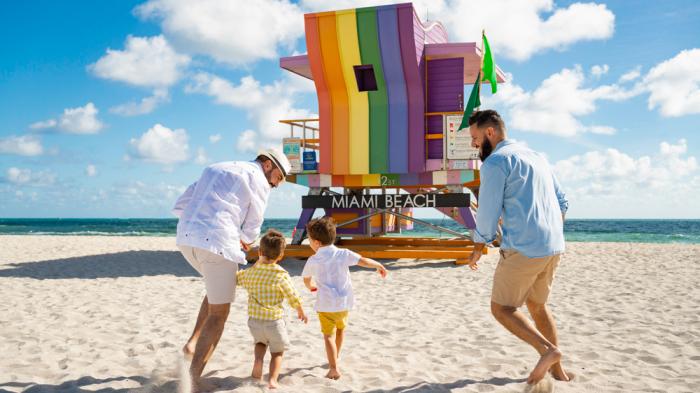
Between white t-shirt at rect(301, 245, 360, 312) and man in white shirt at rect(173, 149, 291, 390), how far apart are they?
630 mm

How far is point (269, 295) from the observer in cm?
430

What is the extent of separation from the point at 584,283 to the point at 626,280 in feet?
3.50

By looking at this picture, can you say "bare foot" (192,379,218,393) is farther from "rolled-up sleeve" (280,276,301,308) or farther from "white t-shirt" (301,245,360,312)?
"white t-shirt" (301,245,360,312)

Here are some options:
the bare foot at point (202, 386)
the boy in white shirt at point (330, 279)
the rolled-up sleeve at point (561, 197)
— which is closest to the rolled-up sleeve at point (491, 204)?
the rolled-up sleeve at point (561, 197)

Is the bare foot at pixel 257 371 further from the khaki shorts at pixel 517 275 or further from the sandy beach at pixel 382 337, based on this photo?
the khaki shorts at pixel 517 275

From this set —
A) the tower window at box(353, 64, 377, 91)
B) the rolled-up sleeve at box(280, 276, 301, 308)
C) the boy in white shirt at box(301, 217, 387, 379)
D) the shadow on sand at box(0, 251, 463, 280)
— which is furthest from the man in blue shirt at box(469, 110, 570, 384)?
the tower window at box(353, 64, 377, 91)

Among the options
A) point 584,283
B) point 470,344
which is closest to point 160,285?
point 470,344

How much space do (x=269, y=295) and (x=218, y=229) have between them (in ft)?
2.20

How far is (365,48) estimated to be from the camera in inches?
506

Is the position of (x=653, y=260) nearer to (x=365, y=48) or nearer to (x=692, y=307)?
(x=692, y=307)

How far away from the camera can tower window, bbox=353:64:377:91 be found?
13.4 metres

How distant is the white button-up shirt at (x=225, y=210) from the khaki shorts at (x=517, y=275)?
1859 mm

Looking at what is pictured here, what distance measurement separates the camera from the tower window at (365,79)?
526 inches

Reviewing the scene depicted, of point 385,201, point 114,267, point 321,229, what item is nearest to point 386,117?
point 385,201
